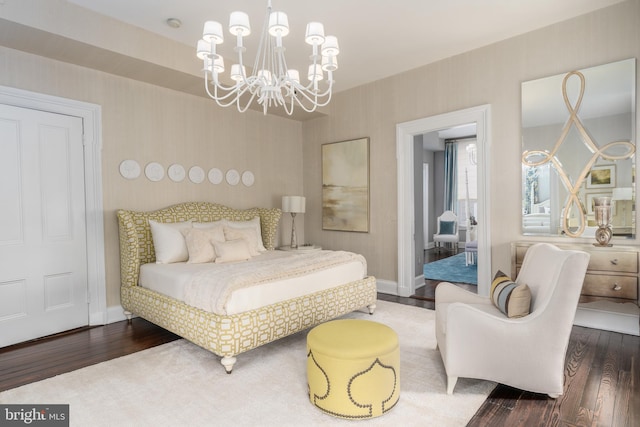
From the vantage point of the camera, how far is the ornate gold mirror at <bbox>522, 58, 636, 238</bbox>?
3170 mm

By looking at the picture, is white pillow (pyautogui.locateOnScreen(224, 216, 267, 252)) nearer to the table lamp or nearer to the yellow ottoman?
the table lamp

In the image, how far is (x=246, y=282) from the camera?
2748mm

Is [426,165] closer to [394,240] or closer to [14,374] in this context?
[394,240]

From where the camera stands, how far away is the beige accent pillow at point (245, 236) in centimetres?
405

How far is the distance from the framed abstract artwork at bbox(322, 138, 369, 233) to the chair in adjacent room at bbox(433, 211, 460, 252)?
3.79 m

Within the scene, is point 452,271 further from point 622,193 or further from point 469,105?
point 622,193

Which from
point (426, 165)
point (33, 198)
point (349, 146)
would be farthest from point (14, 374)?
point (426, 165)

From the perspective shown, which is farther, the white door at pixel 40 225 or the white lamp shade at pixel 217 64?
the white door at pixel 40 225

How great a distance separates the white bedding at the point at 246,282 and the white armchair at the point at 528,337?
129 centimetres

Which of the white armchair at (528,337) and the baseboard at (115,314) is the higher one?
the white armchair at (528,337)

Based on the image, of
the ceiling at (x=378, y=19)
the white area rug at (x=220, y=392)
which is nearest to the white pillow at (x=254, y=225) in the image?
the white area rug at (x=220, y=392)

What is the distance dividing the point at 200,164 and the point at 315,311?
100.0 inches

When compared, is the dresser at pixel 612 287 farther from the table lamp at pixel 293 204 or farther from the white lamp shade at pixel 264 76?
the table lamp at pixel 293 204

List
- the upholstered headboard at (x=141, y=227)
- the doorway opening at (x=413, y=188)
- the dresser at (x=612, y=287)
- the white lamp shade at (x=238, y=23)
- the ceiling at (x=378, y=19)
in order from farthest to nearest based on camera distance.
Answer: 1. the doorway opening at (x=413, y=188)
2. the upholstered headboard at (x=141, y=227)
3. the ceiling at (x=378, y=19)
4. the dresser at (x=612, y=287)
5. the white lamp shade at (x=238, y=23)
